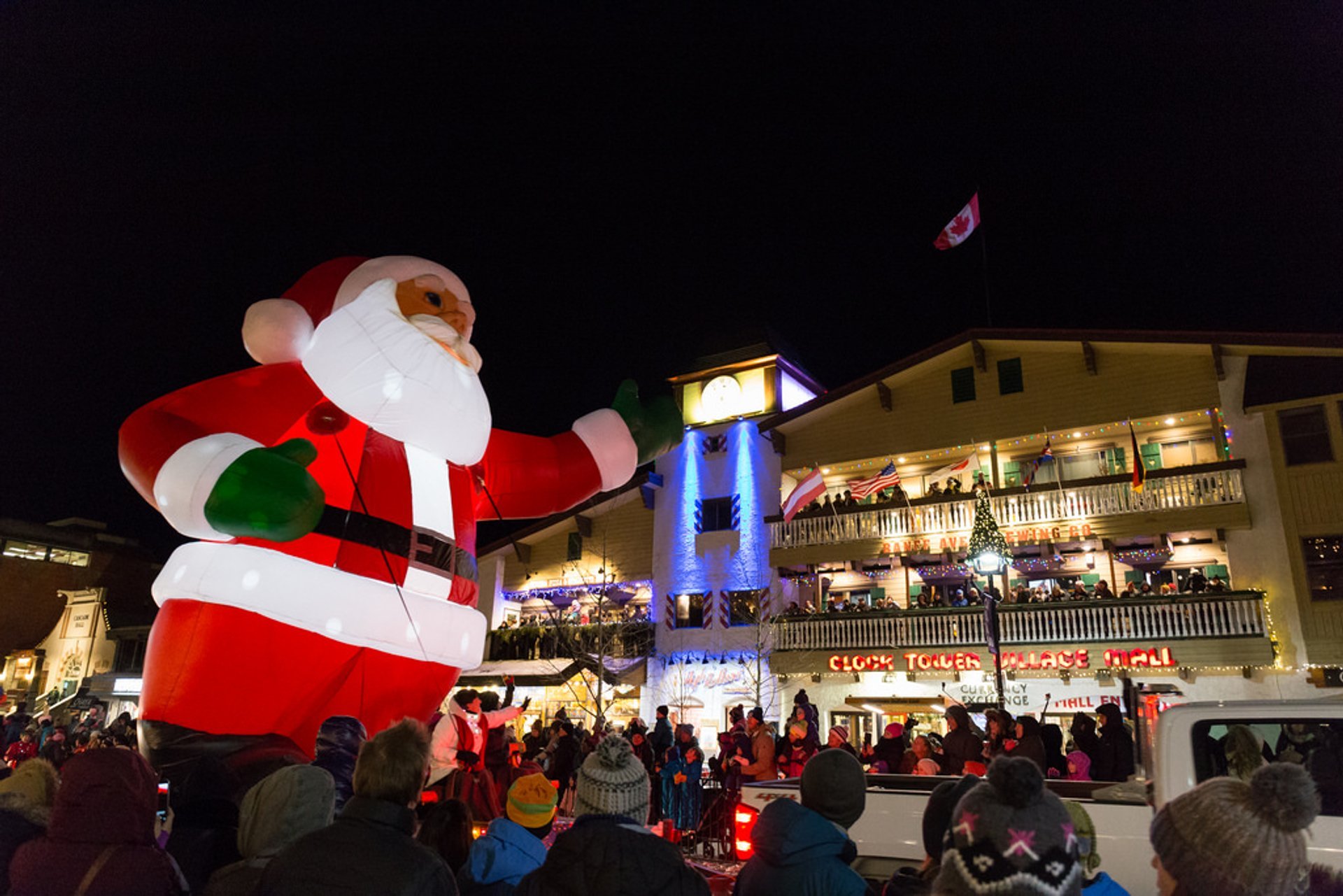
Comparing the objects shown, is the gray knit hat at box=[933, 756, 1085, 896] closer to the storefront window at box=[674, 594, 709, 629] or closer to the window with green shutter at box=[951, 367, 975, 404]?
the window with green shutter at box=[951, 367, 975, 404]

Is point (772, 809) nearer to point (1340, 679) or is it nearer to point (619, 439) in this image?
point (619, 439)

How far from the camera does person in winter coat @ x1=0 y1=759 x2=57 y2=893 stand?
11.5 feet

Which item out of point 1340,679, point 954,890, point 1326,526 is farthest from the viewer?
point 1326,526

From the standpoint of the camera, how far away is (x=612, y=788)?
303cm

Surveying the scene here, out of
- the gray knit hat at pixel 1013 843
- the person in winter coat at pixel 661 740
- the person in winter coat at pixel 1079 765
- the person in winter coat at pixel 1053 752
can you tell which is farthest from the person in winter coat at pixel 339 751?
the person in winter coat at pixel 661 740

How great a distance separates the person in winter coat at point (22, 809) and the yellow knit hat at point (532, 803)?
5.69 ft

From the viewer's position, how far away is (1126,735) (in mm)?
10180

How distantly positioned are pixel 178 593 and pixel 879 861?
463 cm

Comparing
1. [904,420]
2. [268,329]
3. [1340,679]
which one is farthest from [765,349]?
[268,329]

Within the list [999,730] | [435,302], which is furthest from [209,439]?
[999,730]

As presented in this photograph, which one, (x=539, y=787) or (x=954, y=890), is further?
(x=539, y=787)

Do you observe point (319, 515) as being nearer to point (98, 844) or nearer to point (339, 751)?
point (339, 751)

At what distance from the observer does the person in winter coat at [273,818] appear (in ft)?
10.3

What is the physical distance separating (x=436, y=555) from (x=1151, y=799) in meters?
4.54
